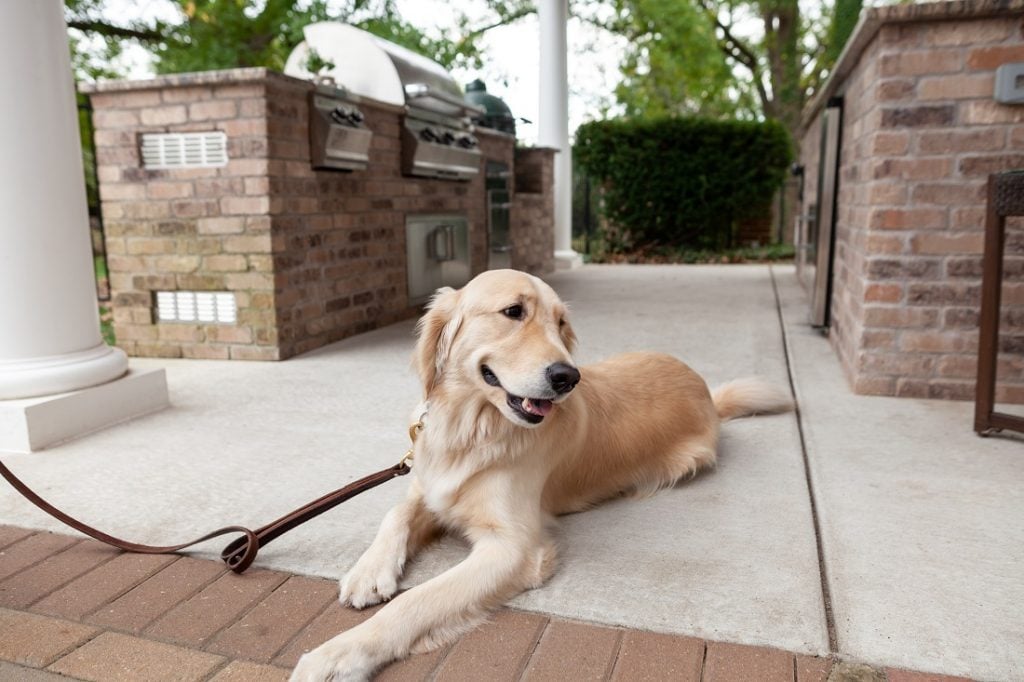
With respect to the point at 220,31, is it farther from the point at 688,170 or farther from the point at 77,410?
the point at 77,410

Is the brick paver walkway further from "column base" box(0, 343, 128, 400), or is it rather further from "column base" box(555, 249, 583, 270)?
"column base" box(555, 249, 583, 270)

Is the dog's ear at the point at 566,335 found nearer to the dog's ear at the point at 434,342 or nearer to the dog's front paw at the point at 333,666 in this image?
the dog's ear at the point at 434,342

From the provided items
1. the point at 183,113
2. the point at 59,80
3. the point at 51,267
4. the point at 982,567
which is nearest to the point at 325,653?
the point at 982,567

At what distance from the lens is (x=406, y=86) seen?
5.91 metres

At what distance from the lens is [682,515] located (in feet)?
7.53

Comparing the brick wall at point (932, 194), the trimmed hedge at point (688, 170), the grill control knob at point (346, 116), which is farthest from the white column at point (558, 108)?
the brick wall at point (932, 194)

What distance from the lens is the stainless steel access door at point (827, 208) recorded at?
4.76 metres

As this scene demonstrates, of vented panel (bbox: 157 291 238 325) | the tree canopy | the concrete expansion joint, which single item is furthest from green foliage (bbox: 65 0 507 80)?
the concrete expansion joint

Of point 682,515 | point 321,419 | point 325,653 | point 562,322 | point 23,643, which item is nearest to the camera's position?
point 325,653

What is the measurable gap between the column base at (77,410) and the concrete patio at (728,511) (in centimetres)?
7

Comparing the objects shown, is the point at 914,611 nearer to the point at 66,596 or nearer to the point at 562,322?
the point at 562,322

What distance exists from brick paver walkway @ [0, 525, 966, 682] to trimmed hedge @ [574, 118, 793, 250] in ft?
35.1

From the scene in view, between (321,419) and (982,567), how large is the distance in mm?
2530

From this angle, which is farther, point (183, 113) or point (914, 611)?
point (183, 113)
